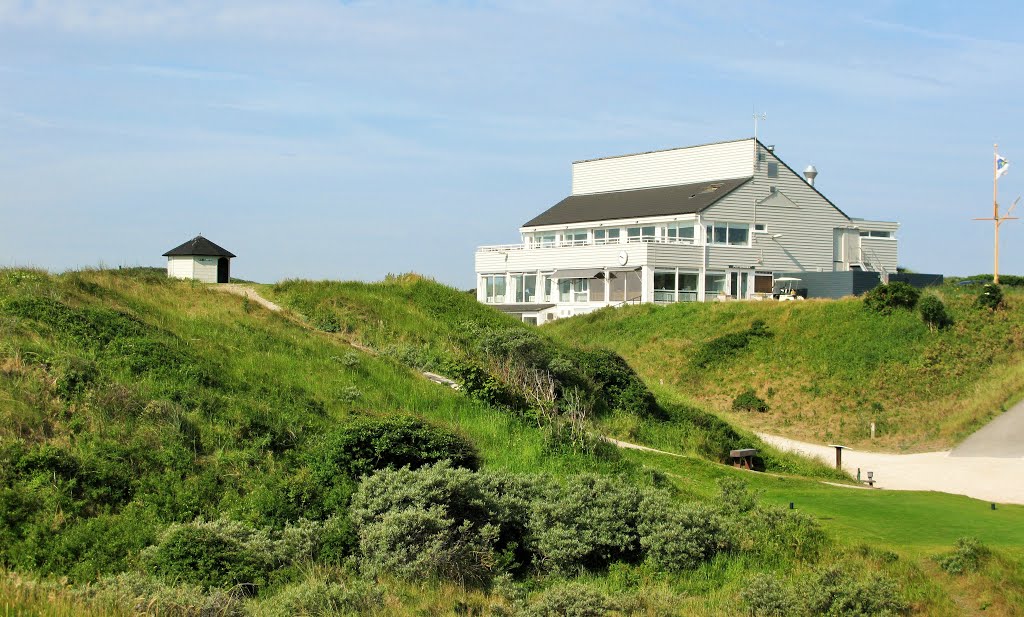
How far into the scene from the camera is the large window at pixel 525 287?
65.6 meters

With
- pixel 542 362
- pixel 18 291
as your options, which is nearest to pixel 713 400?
pixel 542 362

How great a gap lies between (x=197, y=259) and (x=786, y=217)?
40.6 m

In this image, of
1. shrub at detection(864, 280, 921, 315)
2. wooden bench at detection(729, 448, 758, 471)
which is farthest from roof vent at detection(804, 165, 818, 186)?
wooden bench at detection(729, 448, 758, 471)

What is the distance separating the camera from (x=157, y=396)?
56.1 ft

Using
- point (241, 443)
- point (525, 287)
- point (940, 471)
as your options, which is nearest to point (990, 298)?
point (940, 471)

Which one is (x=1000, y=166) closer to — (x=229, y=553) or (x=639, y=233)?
(x=639, y=233)

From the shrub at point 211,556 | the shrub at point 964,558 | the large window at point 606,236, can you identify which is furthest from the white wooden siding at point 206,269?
the large window at point 606,236

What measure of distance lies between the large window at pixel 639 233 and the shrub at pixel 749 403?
20.3 metres

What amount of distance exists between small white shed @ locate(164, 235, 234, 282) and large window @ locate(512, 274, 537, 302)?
34.2 metres

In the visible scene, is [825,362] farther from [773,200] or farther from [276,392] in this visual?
[276,392]

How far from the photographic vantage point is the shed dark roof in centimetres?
3209

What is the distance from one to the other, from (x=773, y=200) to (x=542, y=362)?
1566 inches

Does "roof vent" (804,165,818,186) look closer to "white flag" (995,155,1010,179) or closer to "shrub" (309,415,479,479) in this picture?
"white flag" (995,155,1010,179)

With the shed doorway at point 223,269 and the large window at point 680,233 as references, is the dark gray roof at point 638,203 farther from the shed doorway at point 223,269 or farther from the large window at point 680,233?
the shed doorway at point 223,269
